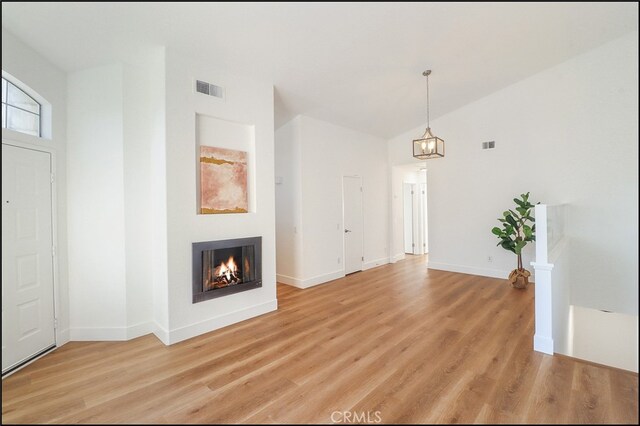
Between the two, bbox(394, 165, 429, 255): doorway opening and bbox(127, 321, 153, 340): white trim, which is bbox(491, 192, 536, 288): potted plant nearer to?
bbox(394, 165, 429, 255): doorway opening

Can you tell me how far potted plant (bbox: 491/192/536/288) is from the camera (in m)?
4.70

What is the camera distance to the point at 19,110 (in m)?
2.55

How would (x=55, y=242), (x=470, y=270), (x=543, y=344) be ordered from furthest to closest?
(x=470, y=270)
(x=55, y=242)
(x=543, y=344)

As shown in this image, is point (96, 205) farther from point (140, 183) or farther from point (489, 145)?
point (489, 145)

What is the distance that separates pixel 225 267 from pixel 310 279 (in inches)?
77.0

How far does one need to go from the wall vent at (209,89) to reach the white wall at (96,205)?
0.83 m

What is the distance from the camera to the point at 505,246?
16.1ft

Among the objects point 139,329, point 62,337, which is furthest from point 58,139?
point 139,329

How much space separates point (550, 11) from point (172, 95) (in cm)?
313

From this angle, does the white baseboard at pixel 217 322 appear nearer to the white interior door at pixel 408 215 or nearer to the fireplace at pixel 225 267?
the fireplace at pixel 225 267

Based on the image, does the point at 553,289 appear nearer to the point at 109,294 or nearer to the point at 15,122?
the point at 109,294

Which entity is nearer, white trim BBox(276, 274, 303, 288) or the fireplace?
the fireplace

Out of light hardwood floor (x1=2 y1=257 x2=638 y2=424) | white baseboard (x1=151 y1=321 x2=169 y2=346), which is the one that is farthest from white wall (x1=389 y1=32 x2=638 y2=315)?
white baseboard (x1=151 y1=321 x2=169 y2=346)

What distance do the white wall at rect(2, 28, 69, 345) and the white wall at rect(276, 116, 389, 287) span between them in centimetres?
304
